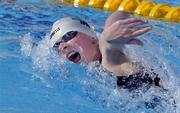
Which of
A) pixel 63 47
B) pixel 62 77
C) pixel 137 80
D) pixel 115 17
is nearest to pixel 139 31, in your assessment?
pixel 115 17

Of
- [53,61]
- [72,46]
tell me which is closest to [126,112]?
[72,46]

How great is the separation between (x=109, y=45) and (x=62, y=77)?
1383 mm

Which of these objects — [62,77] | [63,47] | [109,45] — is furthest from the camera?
[62,77]

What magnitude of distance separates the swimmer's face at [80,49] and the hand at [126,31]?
0.58 meters

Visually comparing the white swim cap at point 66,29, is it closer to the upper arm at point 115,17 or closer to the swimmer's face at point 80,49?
the swimmer's face at point 80,49

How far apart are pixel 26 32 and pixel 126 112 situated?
7.17 feet

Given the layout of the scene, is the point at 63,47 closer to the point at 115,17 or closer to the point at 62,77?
the point at 115,17

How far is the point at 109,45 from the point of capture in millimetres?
3043

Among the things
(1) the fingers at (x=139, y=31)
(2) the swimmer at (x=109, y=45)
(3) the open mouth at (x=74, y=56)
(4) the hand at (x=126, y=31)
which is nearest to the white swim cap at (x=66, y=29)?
(2) the swimmer at (x=109, y=45)

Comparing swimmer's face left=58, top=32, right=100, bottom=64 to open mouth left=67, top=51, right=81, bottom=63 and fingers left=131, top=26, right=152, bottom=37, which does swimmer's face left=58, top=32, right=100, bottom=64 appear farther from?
fingers left=131, top=26, right=152, bottom=37

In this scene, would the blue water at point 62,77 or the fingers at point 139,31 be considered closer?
the fingers at point 139,31

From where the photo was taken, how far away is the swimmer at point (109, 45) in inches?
112

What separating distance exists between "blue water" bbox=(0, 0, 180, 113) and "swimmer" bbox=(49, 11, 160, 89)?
0.10 metres

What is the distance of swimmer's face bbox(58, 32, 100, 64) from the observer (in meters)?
3.52
